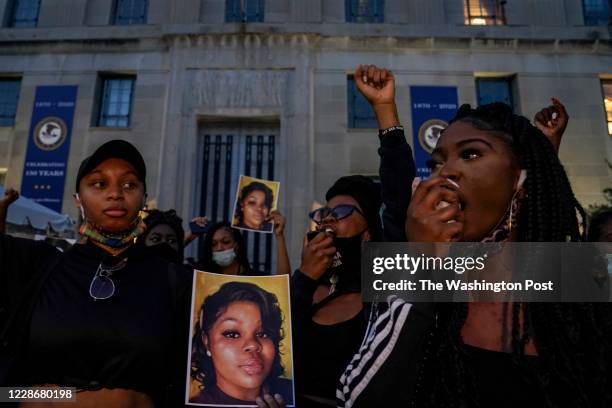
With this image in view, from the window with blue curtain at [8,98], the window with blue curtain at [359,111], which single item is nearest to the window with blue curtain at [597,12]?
the window with blue curtain at [359,111]

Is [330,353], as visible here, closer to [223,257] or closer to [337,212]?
[337,212]

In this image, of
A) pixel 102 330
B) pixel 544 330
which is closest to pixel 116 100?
pixel 102 330

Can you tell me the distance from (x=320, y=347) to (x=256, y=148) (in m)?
11.6

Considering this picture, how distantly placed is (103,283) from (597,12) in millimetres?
18760

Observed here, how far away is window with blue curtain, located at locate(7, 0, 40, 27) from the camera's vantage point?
15875mm

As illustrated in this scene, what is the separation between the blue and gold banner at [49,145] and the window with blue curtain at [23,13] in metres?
3.80

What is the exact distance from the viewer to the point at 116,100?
47.7 ft

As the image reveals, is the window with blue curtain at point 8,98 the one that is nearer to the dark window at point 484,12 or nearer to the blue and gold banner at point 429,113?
the blue and gold banner at point 429,113

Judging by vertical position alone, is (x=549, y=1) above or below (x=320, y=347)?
above

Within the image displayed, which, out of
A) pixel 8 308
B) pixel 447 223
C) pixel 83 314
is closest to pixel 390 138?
pixel 447 223

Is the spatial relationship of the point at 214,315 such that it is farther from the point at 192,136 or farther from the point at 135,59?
the point at 135,59

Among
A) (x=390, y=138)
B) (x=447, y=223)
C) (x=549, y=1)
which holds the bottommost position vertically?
(x=447, y=223)

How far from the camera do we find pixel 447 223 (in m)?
1.21

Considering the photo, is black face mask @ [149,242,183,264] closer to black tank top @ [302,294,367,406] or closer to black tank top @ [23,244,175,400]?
black tank top @ [23,244,175,400]
